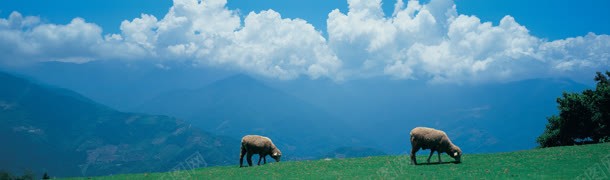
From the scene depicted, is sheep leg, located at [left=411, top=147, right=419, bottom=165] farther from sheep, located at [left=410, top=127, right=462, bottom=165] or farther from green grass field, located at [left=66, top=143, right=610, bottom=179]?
green grass field, located at [left=66, top=143, right=610, bottom=179]

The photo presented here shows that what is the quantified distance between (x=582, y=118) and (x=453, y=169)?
3813 cm

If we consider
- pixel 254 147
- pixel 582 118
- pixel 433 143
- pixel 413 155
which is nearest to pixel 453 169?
pixel 433 143

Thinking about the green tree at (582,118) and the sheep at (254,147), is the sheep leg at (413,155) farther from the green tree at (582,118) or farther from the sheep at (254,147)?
the green tree at (582,118)

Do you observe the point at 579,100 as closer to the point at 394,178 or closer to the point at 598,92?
the point at 598,92

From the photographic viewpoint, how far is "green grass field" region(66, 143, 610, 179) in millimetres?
25000

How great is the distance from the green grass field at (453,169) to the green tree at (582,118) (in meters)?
22.6

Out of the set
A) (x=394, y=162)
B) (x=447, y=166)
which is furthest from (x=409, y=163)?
(x=447, y=166)

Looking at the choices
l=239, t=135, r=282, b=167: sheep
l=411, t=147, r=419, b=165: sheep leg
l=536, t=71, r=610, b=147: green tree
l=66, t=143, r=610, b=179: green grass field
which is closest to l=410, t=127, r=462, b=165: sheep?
l=411, t=147, r=419, b=165: sheep leg

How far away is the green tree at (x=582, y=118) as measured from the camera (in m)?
53.4

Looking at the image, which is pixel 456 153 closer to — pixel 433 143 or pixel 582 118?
pixel 433 143

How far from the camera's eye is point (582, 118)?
56.1 metres

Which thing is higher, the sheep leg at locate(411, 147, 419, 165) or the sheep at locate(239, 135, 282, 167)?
the sheep at locate(239, 135, 282, 167)

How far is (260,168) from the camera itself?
107ft

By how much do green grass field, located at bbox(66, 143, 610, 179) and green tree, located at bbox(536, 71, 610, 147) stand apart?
2257cm
